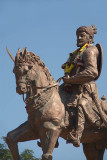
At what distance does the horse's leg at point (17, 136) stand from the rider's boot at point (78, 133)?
878 mm

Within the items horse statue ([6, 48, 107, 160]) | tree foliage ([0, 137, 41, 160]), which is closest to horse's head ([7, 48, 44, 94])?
horse statue ([6, 48, 107, 160])

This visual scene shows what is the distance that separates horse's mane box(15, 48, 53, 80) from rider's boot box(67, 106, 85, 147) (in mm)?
1126

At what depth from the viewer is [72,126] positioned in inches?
384

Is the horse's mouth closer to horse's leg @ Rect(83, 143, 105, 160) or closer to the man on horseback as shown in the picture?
the man on horseback

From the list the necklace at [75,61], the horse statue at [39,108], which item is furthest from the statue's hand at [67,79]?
the necklace at [75,61]

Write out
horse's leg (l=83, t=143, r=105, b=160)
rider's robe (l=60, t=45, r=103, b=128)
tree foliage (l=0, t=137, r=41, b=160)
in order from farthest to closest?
tree foliage (l=0, t=137, r=41, b=160) → horse's leg (l=83, t=143, r=105, b=160) → rider's robe (l=60, t=45, r=103, b=128)

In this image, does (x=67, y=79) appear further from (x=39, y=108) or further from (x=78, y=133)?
(x=78, y=133)

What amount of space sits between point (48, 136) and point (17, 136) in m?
0.83

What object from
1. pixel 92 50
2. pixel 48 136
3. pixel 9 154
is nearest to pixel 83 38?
pixel 92 50

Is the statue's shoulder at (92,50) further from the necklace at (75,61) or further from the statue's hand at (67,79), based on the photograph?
the statue's hand at (67,79)

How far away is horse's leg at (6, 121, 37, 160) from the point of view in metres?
9.55

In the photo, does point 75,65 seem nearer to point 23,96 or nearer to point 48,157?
point 23,96

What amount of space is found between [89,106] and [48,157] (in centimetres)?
168

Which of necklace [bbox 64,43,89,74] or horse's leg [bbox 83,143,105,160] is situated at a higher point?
necklace [bbox 64,43,89,74]
